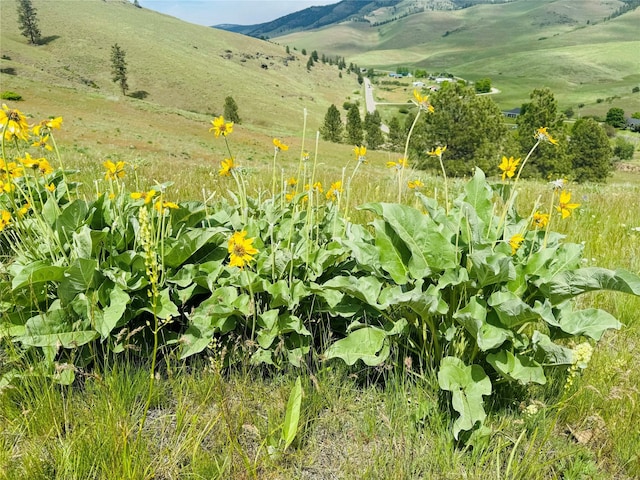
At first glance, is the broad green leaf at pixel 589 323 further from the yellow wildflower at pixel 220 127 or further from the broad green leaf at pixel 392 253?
the yellow wildflower at pixel 220 127

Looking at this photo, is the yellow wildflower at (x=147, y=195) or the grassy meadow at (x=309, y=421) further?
the yellow wildflower at (x=147, y=195)

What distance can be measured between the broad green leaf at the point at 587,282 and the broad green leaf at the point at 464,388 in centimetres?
52

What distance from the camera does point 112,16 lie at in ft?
361

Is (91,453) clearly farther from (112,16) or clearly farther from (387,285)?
(112,16)

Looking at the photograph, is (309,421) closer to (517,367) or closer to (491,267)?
(517,367)

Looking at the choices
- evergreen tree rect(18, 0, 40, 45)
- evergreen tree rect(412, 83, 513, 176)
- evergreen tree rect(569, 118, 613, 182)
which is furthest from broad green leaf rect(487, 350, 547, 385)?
evergreen tree rect(18, 0, 40, 45)

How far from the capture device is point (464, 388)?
190 centimetres

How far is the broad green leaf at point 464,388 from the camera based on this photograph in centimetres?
176

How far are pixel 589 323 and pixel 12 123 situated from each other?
3127 millimetres

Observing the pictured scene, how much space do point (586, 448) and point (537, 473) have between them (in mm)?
319

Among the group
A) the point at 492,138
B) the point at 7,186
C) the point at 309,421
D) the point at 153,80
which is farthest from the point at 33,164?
the point at 153,80

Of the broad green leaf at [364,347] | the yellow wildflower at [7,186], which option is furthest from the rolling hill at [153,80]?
the broad green leaf at [364,347]

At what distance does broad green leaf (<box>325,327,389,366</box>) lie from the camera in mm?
2062

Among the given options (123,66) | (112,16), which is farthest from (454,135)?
(112,16)
